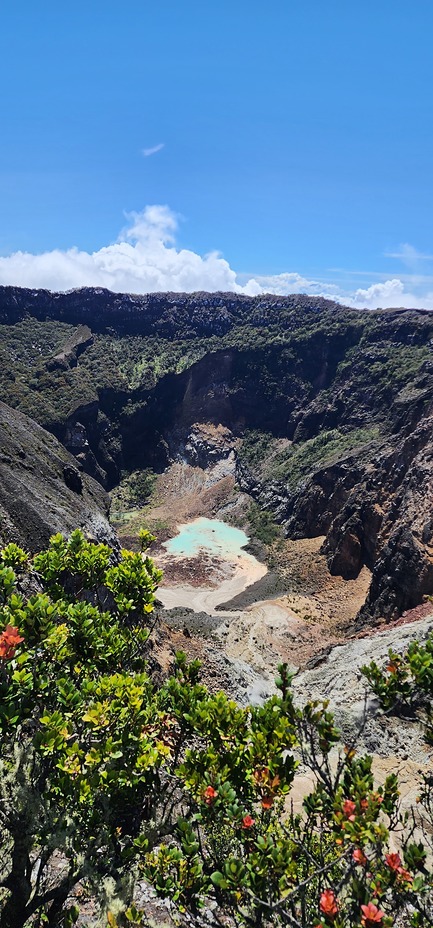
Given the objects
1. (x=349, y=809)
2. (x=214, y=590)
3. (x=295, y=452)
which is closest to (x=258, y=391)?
(x=295, y=452)

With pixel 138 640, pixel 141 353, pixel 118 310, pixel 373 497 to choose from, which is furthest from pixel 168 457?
pixel 138 640

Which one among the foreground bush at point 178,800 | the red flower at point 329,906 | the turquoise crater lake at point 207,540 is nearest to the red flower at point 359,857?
the foreground bush at point 178,800

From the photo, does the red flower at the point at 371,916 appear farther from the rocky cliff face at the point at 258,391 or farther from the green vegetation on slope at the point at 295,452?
the green vegetation on slope at the point at 295,452

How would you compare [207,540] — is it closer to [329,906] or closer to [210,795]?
[210,795]

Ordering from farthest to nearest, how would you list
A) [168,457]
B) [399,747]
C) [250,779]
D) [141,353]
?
[141,353]
[168,457]
[399,747]
[250,779]

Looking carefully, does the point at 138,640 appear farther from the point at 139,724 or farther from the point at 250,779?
the point at 250,779

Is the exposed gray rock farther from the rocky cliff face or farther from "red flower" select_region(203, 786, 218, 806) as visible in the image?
the rocky cliff face
